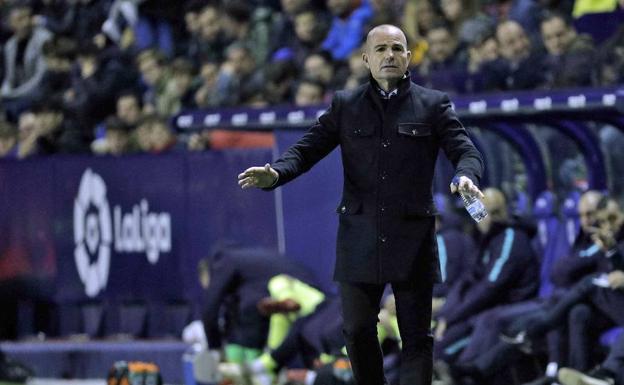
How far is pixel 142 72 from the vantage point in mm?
18312

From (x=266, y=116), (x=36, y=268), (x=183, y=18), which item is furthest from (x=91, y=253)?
(x=183, y=18)

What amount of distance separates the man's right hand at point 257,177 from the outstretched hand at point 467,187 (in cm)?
83

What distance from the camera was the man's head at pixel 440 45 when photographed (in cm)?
1478

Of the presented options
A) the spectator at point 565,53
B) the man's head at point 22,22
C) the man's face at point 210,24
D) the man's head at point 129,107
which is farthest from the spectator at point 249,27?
the spectator at point 565,53

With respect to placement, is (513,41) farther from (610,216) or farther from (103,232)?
(103,232)

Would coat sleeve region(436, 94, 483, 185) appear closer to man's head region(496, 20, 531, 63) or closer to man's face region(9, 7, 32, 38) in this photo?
man's head region(496, 20, 531, 63)

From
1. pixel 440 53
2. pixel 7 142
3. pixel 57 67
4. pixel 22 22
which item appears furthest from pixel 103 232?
pixel 22 22

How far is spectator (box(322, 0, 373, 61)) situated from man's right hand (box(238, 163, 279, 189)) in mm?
8534

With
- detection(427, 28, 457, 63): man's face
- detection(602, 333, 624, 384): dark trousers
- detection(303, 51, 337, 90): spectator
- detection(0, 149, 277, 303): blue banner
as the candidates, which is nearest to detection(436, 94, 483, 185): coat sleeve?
detection(602, 333, 624, 384): dark trousers

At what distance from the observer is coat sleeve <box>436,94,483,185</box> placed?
25.0 feet

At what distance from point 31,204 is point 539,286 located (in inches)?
224

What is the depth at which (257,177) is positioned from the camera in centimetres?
764

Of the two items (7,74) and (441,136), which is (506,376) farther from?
(7,74)

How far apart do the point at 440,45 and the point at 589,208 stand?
129 inches
